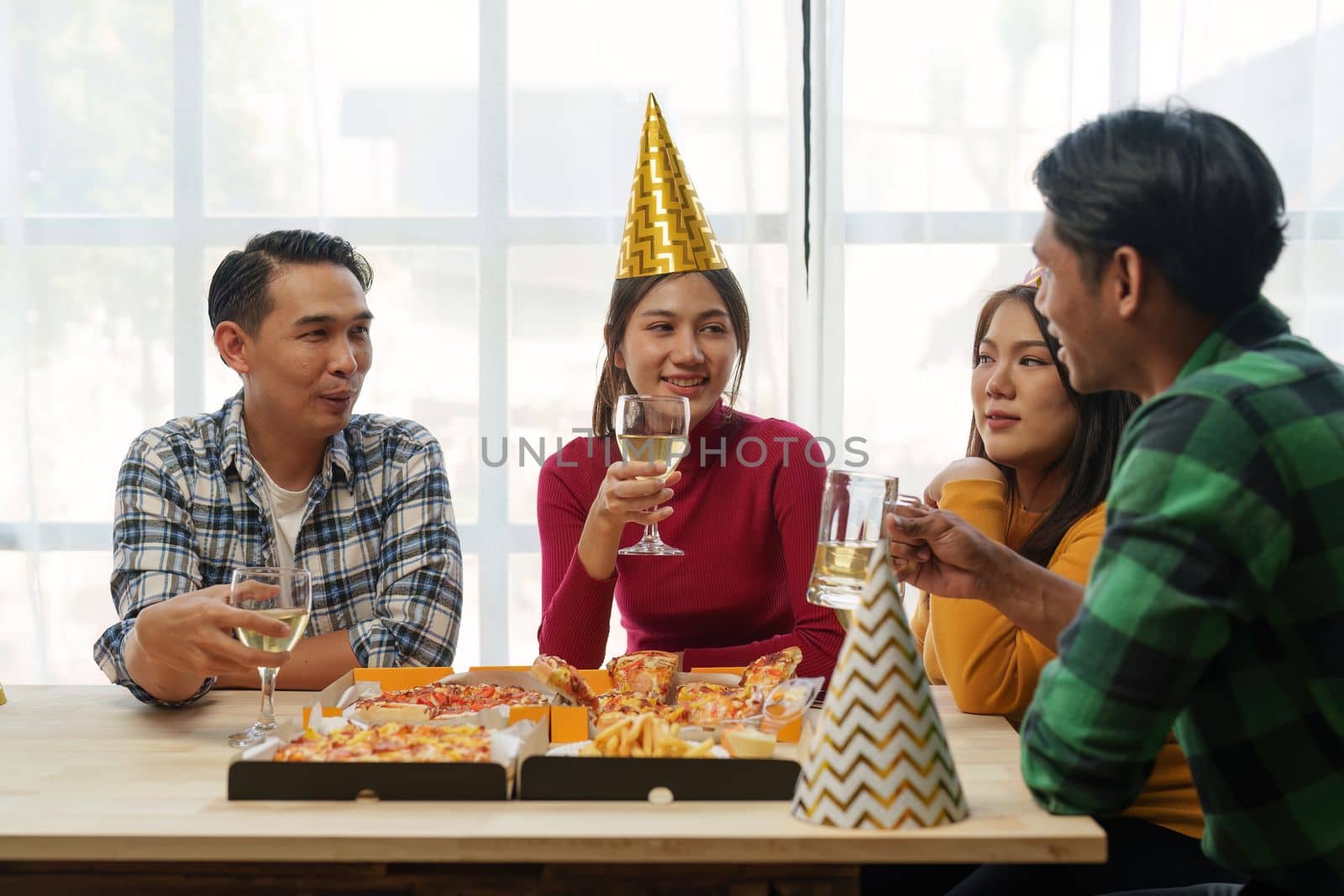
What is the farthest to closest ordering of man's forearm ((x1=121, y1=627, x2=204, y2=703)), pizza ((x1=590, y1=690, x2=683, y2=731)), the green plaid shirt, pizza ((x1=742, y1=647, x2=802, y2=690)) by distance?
man's forearm ((x1=121, y1=627, x2=204, y2=703)) → pizza ((x1=742, y1=647, x2=802, y2=690)) → pizza ((x1=590, y1=690, x2=683, y2=731)) → the green plaid shirt

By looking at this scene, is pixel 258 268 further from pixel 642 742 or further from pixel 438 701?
pixel 642 742

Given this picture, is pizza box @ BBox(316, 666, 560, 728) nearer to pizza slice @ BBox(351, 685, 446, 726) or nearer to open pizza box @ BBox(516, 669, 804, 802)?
pizza slice @ BBox(351, 685, 446, 726)


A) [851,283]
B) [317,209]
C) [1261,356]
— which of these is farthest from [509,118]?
[1261,356]

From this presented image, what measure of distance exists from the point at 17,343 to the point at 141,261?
41cm

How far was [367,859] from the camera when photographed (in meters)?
1.01

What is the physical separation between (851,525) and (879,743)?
37 centimetres

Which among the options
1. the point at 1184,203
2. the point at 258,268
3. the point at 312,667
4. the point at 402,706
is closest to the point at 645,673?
the point at 402,706

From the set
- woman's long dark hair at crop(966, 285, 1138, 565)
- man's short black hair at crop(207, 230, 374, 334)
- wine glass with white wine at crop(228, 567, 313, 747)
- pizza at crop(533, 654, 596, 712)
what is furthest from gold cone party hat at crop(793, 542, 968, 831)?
man's short black hair at crop(207, 230, 374, 334)

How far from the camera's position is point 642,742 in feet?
3.85

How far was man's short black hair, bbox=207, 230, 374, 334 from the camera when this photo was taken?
2096 millimetres

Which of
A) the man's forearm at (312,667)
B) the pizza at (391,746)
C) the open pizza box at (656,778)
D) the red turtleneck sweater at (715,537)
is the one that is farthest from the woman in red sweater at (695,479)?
the open pizza box at (656,778)

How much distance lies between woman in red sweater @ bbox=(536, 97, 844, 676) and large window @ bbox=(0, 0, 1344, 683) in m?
0.95

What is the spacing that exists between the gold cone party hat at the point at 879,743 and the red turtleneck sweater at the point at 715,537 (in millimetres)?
885

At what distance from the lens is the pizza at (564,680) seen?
1.36 m
